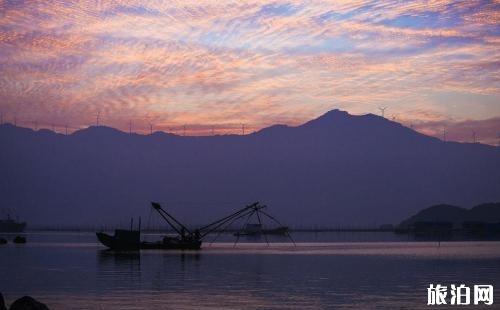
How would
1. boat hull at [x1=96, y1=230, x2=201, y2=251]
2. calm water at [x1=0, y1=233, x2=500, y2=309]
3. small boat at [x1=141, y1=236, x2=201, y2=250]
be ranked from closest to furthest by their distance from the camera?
1. calm water at [x1=0, y1=233, x2=500, y2=309]
2. boat hull at [x1=96, y1=230, x2=201, y2=251]
3. small boat at [x1=141, y1=236, x2=201, y2=250]

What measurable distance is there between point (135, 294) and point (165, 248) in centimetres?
8139

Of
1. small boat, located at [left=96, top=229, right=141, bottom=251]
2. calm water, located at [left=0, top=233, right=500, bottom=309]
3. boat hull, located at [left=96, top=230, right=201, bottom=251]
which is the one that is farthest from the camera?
boat hull, located at [left=96, top=230, right=201, bottom=251]

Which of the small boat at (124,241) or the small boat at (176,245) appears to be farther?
the small boat at (176,245)

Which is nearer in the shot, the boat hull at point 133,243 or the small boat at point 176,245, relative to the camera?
the boat hull at point 133,243

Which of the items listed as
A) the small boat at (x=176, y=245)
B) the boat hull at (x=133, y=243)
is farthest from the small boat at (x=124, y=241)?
the small boat at (x=176, y=245)

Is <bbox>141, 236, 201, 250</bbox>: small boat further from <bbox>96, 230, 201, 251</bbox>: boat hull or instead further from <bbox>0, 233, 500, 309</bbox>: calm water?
<bbox>0, 233, 500, 309</bbox>: calm water

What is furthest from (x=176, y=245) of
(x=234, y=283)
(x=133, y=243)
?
(x=234, y=283)

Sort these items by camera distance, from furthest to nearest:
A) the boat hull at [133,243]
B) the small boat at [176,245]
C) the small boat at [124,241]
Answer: the small boat at [176,245] < the boat hull at [133,243] < the small boat at [124,241]

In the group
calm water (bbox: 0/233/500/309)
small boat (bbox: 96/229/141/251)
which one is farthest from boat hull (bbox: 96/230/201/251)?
calm water (bbox: 0/233/500/309)

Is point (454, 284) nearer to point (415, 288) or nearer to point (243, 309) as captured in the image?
point (415, 288)

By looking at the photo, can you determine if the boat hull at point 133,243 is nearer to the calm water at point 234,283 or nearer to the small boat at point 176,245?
the small boat at point 176,245

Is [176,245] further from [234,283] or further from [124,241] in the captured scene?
[234,283]

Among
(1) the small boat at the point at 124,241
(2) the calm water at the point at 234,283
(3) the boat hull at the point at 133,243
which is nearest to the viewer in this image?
(2) the calm water at the point at 234,283

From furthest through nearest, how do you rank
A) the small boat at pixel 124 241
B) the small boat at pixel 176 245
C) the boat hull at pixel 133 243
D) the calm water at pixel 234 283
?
the small boat at pixel 176 245 → the boat hull at pixel 133 243 → the small boat at pixel 124 241 → the calm water at pixel 234 283
